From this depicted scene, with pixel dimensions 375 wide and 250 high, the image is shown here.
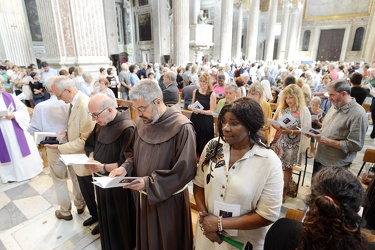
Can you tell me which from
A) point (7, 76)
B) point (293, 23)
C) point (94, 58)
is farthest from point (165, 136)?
point (293, 23)

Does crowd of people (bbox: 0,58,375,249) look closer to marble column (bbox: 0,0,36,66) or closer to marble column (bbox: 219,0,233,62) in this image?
marble column (bbox: 0,0,36,66)

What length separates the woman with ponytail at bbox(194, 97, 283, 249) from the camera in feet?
4.48

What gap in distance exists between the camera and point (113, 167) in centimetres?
210

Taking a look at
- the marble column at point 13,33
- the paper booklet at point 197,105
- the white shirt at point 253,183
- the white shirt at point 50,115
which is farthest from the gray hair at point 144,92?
the marble column at point 13,33

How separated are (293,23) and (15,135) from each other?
28.2 m

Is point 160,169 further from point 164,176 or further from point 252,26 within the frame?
point 252,26

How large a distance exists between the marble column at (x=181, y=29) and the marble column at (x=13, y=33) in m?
7.76

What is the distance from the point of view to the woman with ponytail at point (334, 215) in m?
0.87

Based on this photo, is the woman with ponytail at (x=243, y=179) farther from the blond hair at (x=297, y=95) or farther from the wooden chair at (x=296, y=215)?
the blond hair at (x=297, y=95)

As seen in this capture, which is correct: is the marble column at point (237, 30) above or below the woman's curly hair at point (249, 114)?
above

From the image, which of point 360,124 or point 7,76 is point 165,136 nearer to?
point 360,124

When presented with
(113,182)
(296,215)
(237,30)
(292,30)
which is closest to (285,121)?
(296,215)

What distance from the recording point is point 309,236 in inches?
36.4

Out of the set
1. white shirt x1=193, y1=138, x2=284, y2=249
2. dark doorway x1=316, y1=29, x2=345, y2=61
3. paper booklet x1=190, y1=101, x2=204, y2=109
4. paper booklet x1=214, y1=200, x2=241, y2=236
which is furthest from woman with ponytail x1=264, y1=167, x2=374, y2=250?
dark doorway x1=316, y1=29, x2=345, y2=61
